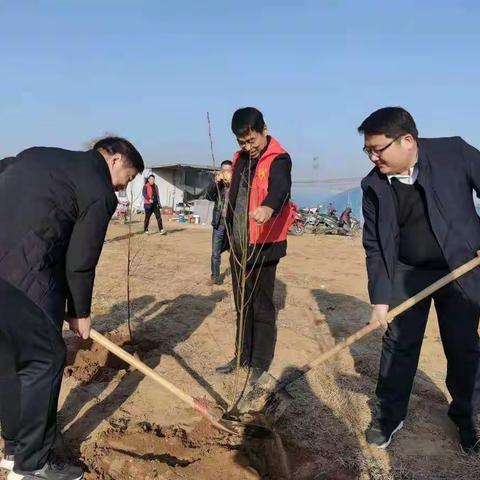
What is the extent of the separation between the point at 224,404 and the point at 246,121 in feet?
6.51

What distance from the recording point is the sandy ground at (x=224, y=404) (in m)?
2.78

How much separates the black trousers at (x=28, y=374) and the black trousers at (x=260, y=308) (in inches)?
59.2

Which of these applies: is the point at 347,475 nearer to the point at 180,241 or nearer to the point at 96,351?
the point at 96,351

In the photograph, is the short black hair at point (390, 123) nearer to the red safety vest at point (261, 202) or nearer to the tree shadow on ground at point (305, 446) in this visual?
the red safety vest at point (261, 202)

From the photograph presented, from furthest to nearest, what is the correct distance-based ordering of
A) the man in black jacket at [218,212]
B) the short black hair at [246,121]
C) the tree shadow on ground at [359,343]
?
the man in black jacket at [218,212] → the tree shadow on ground at [359,343] → the short black hair at [246,121]

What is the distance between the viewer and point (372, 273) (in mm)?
2855

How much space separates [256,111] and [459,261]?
162cm

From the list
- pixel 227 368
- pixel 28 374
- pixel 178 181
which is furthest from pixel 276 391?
pixel 178 181

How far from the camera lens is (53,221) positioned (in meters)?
2.29

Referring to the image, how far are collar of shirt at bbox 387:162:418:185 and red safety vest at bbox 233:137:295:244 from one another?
3.21 feet

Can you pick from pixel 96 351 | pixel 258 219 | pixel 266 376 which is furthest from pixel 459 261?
pixel 96 351

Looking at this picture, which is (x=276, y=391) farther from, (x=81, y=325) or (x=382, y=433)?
(x=81, y=325)

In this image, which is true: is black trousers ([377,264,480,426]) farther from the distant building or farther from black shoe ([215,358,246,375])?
the distant building

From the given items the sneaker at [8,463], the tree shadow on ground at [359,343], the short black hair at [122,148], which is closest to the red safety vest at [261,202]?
the short black hair at [122,148]
